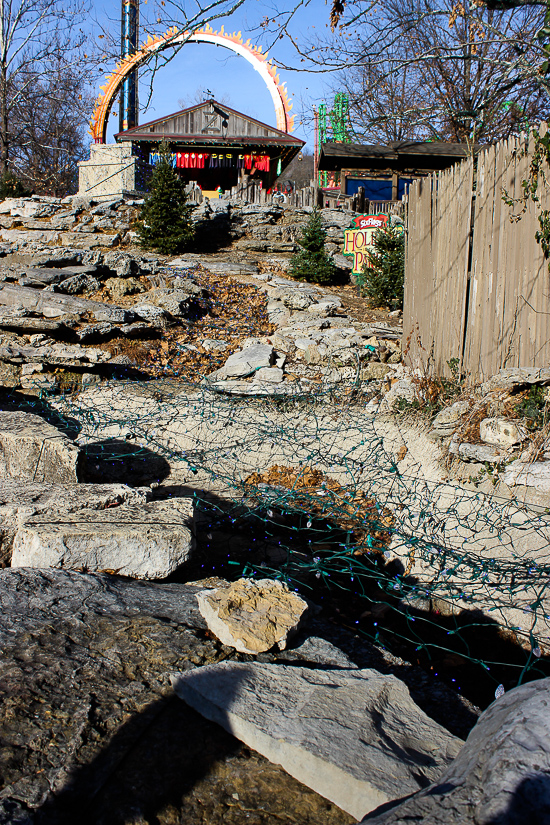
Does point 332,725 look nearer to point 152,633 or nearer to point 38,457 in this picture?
point 152,633

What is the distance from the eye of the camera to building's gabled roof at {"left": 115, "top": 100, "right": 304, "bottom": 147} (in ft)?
71.2

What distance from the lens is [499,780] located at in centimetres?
115

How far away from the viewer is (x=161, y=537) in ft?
9.26

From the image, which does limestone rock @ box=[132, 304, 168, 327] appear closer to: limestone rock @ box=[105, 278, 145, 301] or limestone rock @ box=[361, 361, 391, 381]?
limestone rock @ box=[105, 278, 145, 301]

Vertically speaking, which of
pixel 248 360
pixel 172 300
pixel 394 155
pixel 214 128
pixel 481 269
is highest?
pixel 214 128

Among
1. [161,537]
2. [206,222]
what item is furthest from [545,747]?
[206,222]

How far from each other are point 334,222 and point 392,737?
52.8 feet

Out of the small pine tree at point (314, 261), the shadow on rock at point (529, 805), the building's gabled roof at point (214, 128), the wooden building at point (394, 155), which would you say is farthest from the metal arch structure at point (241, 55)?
the shadow on rock at point (529, 805)

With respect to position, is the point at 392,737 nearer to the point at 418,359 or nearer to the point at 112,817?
the point at 112,817

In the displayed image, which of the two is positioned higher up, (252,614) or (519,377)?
(519,377)

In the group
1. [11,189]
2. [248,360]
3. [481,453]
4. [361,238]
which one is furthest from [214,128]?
[481,453]

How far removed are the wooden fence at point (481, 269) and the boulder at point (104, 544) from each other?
314 cm

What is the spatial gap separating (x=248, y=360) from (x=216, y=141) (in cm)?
1760

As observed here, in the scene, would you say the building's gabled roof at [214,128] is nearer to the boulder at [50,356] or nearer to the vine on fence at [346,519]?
the boulder at [50,356]
